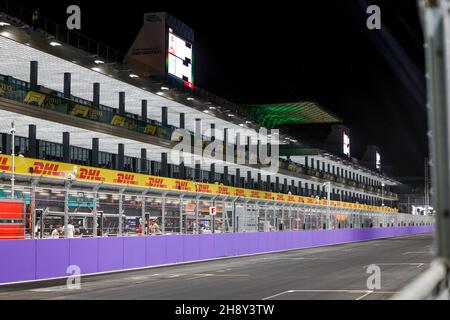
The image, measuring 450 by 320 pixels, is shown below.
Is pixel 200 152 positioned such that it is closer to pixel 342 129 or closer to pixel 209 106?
pixel 209 106

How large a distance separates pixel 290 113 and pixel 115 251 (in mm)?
53177

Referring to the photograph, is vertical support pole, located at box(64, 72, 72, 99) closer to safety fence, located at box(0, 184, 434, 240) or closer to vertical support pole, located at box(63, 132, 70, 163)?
vertical support pole, located at box(63, 132, 70, 163)

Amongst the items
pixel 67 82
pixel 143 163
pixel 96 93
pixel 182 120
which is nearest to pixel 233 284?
pixel 67 82

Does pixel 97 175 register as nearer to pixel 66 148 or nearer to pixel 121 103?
pixel 66 148

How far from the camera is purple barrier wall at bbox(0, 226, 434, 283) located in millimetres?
19531

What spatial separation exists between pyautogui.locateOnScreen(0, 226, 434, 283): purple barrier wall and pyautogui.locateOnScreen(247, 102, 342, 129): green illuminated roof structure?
3074 centimetres

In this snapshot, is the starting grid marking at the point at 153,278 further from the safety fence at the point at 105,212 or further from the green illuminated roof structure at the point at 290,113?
the green illuminated roof structure at the point at 290,113

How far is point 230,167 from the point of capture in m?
59.5

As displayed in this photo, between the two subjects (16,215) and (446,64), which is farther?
(16,215)

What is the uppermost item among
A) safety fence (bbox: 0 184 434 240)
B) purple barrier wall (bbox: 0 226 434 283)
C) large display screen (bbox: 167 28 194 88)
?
large display screen (bbox: 167 28 194 88)

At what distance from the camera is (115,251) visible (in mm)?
24609

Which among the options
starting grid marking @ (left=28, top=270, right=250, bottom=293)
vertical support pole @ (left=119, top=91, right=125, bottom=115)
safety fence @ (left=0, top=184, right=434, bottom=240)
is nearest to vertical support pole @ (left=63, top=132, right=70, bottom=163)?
safety fence @ (left=0, top=184, right=434, bottom=240)
